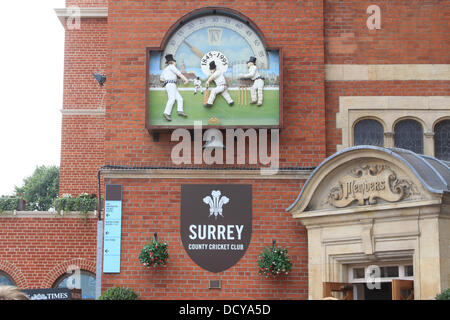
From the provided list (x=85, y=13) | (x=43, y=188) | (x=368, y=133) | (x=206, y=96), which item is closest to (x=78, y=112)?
(x=85, y=13)

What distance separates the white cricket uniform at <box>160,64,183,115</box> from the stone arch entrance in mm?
3450

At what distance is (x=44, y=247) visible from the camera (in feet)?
71.4

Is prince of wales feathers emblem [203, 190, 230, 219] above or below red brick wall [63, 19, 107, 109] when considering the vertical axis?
below

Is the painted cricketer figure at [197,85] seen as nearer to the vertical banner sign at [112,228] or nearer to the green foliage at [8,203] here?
the vertical banner sign at [112,228]

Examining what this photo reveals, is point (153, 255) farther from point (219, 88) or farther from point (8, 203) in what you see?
point (8, 203)

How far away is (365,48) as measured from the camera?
53.9ft

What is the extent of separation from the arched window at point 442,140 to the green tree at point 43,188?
45110 mm

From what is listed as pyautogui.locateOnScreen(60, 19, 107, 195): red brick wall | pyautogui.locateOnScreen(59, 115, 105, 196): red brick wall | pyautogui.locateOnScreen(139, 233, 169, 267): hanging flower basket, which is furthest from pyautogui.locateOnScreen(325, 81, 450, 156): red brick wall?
pyautogui.locateOnScreen(60, 19, 107, 195): red brick wall

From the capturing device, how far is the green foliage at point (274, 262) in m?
14.8

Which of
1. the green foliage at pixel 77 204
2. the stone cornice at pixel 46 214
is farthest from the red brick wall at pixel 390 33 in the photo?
the stone cornice at pixel 46 214

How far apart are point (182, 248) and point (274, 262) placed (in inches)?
83.7

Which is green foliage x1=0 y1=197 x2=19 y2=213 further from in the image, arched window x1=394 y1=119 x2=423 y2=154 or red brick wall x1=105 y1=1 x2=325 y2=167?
arched window x1=394 y1=119 x2=423 y2=154

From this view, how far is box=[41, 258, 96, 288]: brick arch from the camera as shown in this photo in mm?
21578
